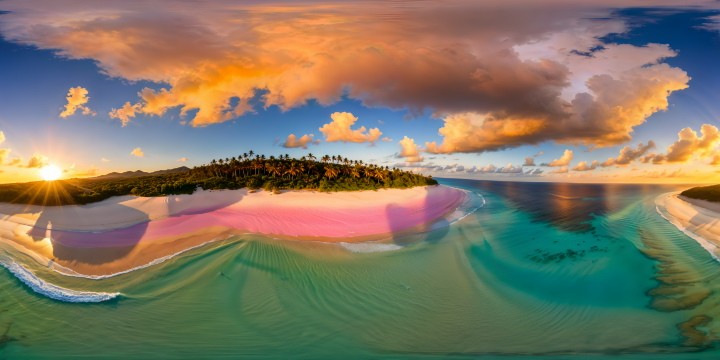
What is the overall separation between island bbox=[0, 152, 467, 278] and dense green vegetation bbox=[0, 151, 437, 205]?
0.05 m

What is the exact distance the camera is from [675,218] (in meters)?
12.2

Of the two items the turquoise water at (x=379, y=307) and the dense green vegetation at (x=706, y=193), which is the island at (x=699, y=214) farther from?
the turquoise water at (x=379, y=307)

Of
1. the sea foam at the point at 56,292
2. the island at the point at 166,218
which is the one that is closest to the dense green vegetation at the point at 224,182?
the island at the point at 166,218

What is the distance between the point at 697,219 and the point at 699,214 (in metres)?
0.59

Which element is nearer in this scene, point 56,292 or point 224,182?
point 56,292

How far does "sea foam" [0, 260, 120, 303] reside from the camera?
5770mm

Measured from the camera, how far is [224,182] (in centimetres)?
1566

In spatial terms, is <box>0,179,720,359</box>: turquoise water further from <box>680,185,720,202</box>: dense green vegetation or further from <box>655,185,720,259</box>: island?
<box>680,185,720,202</box>: dense green vegetation

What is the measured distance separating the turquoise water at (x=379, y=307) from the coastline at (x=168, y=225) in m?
0.87

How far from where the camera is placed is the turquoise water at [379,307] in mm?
4527

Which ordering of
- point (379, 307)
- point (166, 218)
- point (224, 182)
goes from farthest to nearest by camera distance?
point (224, 182) → point (166, 218) → point (379, 307)

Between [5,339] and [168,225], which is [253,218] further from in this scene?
[5,339]

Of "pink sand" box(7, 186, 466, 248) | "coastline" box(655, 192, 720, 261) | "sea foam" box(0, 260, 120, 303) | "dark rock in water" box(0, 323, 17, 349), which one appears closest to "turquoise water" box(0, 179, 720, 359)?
"dark rock in water" box(0, 323, 17, 349)

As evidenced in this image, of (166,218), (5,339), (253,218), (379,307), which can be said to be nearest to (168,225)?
(166,218)
